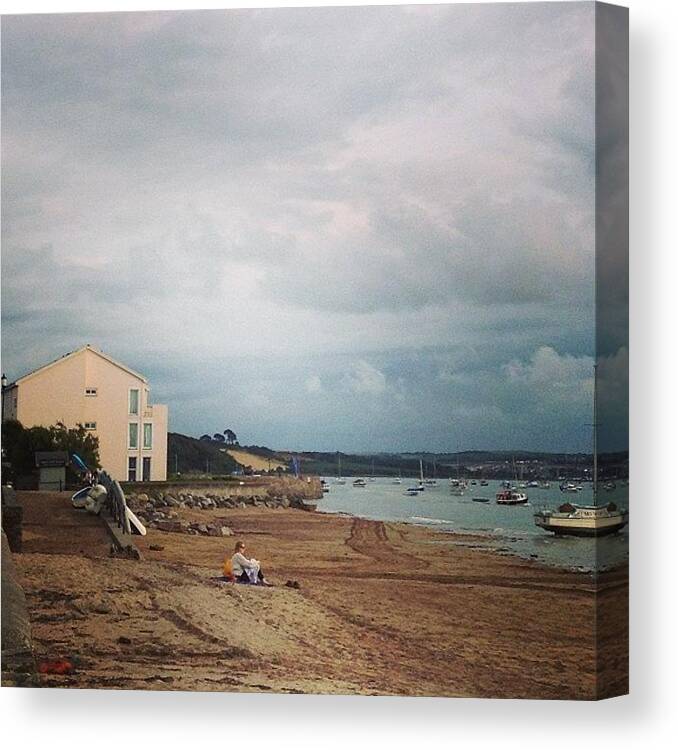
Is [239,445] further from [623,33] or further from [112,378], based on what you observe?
[623,33]

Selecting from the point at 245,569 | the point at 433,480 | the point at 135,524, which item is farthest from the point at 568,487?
the point at 135,524

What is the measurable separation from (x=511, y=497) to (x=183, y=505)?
1950 millimetres

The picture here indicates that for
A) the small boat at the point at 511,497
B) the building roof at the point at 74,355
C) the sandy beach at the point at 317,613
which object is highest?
the building roof at the point at 74,355

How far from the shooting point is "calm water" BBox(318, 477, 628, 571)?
7.14m

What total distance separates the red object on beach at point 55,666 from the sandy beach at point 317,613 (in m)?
0.03

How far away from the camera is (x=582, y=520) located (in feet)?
23.4

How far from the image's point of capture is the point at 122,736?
7.64 meters

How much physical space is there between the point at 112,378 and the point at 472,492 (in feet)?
7.31

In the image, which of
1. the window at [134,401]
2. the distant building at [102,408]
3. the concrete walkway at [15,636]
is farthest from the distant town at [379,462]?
the concrete walkway at [15,636]

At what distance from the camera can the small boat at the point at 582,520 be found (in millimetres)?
7113

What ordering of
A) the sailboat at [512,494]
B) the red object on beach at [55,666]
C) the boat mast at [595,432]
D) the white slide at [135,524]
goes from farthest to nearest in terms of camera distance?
the white slide at [135,524] → the red object on beach at [55,666] → the sailboat at [512,494] → the boat mast at [595,432]

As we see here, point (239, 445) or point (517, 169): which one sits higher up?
point (517, 169)

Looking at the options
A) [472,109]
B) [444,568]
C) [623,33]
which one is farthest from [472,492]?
[623,33]

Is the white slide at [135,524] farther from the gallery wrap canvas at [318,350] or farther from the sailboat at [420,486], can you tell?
the sailboat at [420,486]
